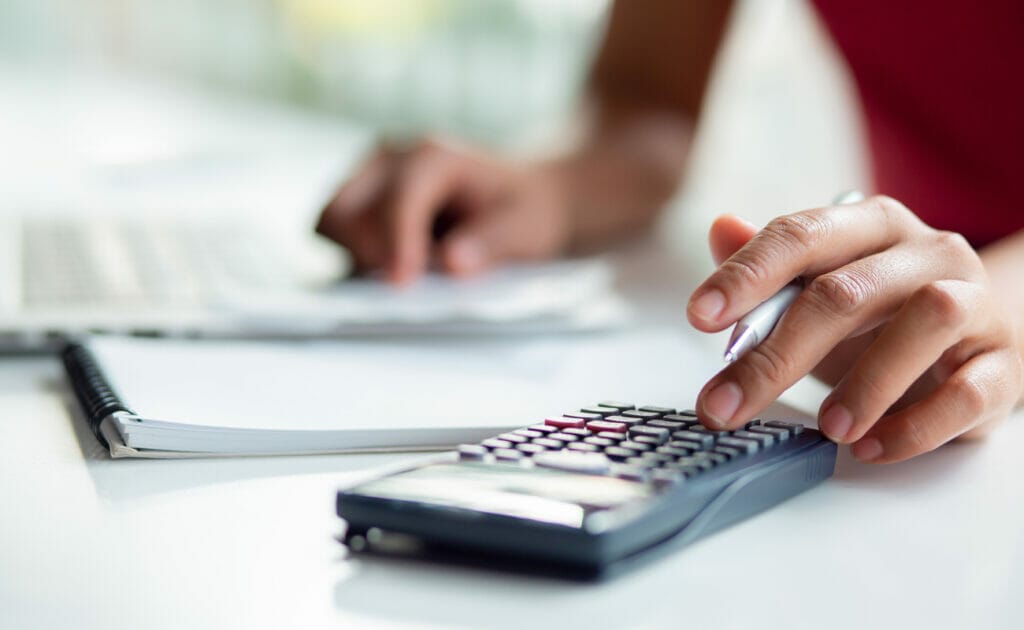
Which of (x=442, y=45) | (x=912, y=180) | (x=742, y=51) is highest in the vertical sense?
(x=442, y=45)

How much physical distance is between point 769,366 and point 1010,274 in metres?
0.23

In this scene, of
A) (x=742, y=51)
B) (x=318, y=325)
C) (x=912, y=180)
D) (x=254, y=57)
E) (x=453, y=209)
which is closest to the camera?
(x=318, y=325)

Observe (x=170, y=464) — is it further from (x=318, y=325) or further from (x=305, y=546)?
(x=318, y=325)

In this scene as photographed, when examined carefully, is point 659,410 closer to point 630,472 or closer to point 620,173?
point 630,472

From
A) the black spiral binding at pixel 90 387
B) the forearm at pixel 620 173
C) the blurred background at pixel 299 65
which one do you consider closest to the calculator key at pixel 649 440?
the black spiral binding at pixel 90 387

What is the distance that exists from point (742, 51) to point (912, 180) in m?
0.53

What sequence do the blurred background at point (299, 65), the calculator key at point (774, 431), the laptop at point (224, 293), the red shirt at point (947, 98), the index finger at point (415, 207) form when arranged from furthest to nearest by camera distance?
the blurred background at point (299, 65)
the red shirt at point (947, 98)
the index finger at point (415, 207)
the laptop at point (224, 293)
the calculator key at point (774, 431)

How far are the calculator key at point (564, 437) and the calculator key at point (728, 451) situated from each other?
5 cm

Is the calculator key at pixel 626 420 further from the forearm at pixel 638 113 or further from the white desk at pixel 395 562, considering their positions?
the forearm at pixel 638 113

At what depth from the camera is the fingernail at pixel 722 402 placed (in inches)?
17.6

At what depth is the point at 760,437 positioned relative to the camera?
443mm

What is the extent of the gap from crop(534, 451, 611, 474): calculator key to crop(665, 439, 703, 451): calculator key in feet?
0.10

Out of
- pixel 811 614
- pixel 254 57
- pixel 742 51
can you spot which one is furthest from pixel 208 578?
pixel 254 57

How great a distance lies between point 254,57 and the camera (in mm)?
2766
